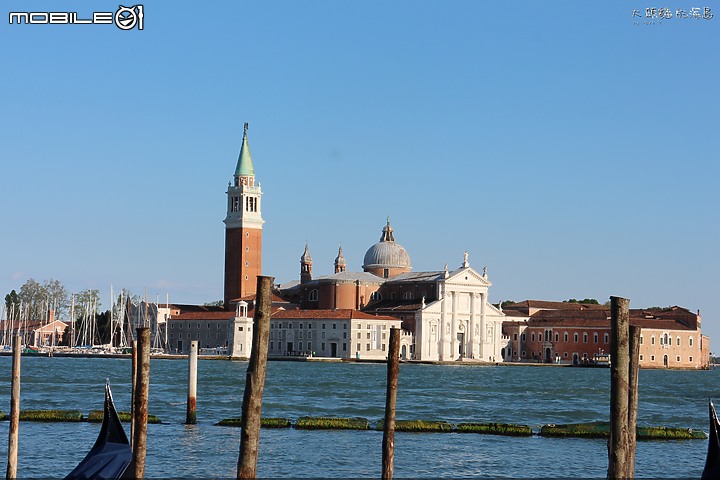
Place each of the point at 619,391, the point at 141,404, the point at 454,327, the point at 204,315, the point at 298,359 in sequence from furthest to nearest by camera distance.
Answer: the point at 204,315 → the point at 454,327 → the point at 298,359 → the point at 141,404 → the point at 619,391

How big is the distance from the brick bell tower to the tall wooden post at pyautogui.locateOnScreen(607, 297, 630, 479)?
7125 cm

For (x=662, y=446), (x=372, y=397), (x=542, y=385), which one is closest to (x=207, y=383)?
(x=372, y=397)

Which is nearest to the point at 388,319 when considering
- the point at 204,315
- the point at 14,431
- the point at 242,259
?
the point at 242,259

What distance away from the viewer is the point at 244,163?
85938mm

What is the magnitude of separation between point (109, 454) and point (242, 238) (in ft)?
229

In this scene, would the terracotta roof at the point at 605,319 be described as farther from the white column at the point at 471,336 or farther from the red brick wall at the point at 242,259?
the red brick wall at the point at 242,259

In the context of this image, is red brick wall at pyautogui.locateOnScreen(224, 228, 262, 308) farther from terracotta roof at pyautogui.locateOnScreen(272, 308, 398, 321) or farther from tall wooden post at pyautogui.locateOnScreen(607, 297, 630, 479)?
tall wooden post at pyautogui.locateOnScreen(607, 297, 630, 479)

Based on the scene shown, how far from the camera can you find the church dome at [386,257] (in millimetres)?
90562

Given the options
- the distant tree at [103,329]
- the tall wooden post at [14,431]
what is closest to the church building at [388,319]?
the distant tree at [103,329]

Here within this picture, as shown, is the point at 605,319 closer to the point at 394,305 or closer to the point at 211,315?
the point at 394,305

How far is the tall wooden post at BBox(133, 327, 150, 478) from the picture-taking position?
43.0 ft

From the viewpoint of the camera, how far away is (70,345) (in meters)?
87.0

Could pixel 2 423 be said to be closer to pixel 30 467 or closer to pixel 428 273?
pixel 30 467

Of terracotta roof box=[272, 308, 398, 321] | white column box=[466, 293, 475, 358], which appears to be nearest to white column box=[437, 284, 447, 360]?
white column box=[466, 293, 475, 358]
